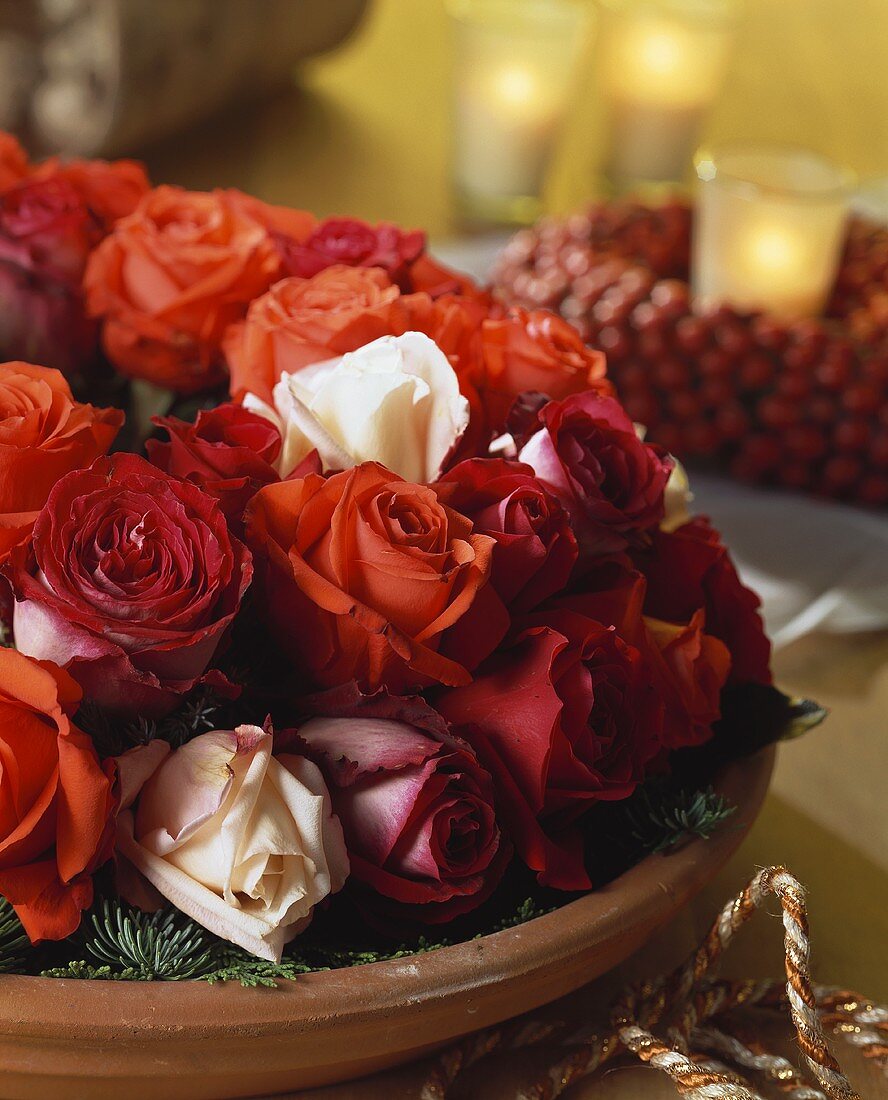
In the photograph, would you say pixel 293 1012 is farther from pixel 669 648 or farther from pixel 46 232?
pixel 46 232

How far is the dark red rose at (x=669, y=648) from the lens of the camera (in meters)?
0.39

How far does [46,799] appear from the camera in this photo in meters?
0.32

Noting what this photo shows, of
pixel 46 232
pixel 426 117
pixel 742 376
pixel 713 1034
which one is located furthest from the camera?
pixel 426 117

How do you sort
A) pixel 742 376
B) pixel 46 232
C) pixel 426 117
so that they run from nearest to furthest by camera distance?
pixel 46 232 → pixel 742 376 → pixel 426 117

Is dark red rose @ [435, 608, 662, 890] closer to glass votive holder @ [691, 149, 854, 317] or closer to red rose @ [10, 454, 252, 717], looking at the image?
red rose @ [10, 454, 252, 717]

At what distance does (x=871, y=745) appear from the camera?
23.8 inches

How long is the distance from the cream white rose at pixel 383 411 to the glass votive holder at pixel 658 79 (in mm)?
956

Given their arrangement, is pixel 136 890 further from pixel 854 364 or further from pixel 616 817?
pixel 854 364

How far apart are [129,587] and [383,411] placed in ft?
0.31

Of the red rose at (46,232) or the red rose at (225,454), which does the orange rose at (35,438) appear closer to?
the red rose at (225,454)

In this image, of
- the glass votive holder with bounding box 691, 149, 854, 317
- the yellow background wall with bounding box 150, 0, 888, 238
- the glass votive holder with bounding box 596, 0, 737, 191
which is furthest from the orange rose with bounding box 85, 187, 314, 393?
the glass votive holder with bounding box 596, 0, 737, 191

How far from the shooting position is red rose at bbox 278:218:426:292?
51cm

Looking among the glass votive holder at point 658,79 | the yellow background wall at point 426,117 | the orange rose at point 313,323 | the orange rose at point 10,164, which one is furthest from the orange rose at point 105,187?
the glass votive holder at point 658,79

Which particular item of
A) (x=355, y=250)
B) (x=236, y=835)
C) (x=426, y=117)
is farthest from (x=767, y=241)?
(x=426, y=117)
